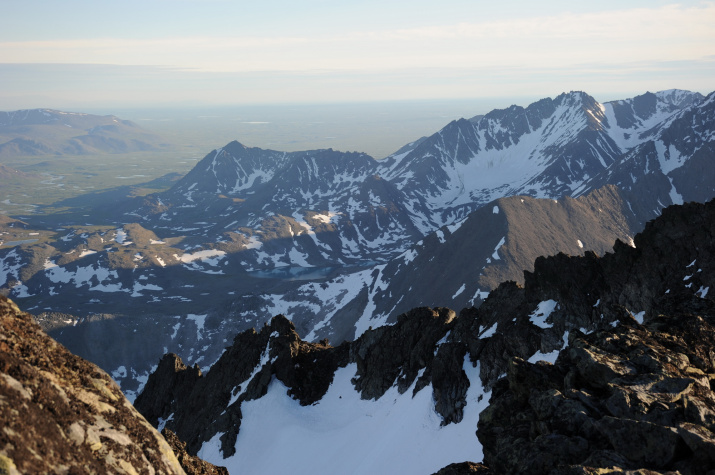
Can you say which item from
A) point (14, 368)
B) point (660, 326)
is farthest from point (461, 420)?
point (14, 368)

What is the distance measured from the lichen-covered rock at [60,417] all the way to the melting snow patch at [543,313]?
1973 inches

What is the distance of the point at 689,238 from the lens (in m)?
63.8

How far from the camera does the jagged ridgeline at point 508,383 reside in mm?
21203

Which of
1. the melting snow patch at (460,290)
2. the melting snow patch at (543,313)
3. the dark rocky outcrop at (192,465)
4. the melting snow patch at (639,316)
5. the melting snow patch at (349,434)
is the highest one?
the dark rocky outcrop at (192,465)

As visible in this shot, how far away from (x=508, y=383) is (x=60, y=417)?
23483 millimetres

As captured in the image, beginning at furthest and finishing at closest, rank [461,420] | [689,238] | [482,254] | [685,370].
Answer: [482,254] → [689,238] → [461,420] → [685,370]

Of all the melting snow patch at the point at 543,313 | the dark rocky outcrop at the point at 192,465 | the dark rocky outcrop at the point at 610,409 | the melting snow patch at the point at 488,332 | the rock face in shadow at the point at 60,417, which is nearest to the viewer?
the rock face in shadow at the point at 60,417

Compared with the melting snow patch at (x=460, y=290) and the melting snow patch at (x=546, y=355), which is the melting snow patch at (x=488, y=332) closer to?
the melting snow patch at (x=546, y=355)

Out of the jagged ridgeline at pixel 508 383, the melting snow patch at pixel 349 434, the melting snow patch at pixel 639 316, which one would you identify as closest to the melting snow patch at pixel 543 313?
the jagged ridgeline at pixel 508 383

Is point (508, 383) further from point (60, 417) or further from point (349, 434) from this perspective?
point (349, 434)

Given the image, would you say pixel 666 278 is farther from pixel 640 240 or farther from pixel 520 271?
pixel 520 271

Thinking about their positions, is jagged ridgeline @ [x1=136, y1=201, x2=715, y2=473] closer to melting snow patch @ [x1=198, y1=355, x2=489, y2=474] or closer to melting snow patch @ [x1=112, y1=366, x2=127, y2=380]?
melting snow patch @ [x1=198, y1=355, x2=489, y2=474]

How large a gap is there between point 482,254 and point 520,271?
56.6 feet

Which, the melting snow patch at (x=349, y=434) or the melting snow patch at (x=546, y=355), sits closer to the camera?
Answer: the melting snow patch at (x=349, y=434)
